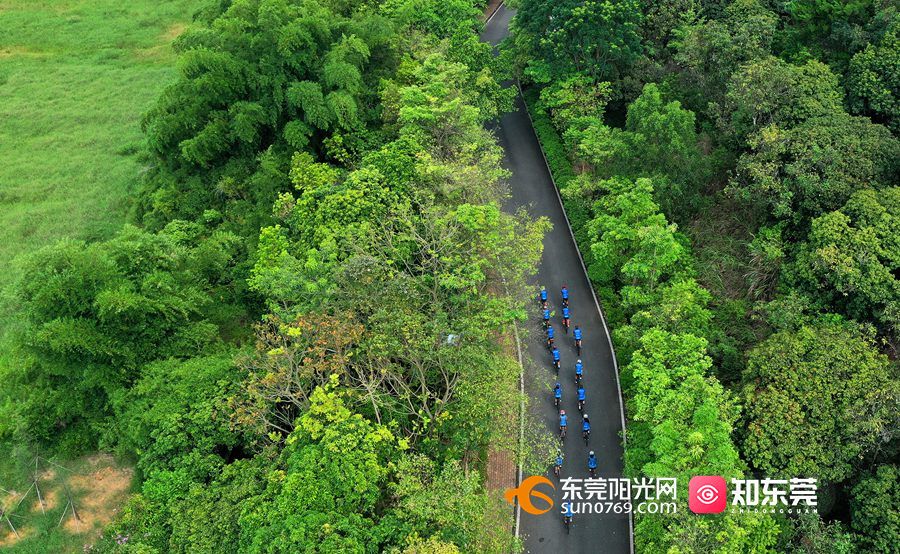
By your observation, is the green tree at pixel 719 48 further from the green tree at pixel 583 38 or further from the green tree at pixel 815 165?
the green tree at pixel 815 165

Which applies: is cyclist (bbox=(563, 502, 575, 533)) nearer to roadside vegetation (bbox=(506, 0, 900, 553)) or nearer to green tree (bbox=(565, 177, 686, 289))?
roadside vegetation (bbox=(506, 0, 900, 553))

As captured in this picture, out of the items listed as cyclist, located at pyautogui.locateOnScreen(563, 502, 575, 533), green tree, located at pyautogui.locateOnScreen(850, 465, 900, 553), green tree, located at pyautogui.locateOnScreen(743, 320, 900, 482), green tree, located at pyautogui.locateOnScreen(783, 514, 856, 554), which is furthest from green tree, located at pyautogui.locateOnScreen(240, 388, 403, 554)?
green tree, located at pyautogui.locateOnScreen(850, 465, 900, 553)

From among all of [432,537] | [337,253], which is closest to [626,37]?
[337,253]

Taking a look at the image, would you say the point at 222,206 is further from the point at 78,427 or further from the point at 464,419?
the point at 464,419
